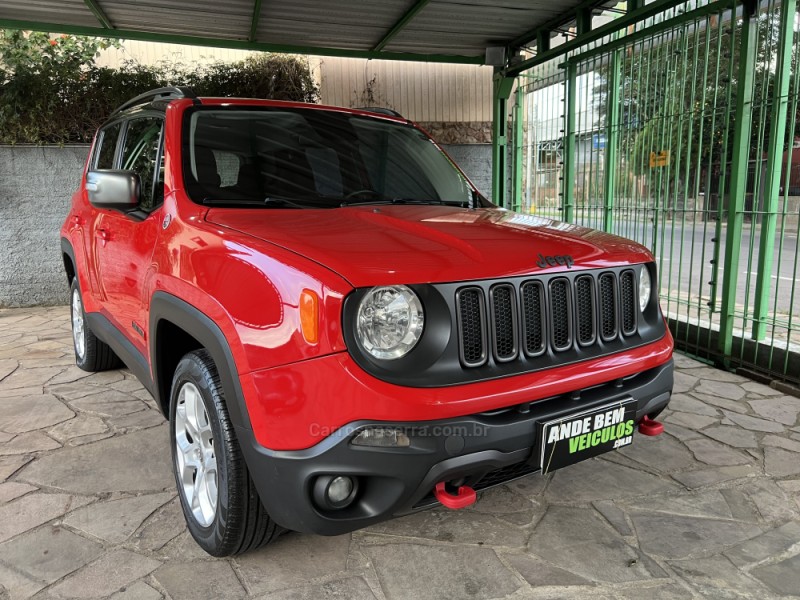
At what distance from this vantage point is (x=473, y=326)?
1942mm

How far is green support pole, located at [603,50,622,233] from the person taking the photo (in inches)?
219

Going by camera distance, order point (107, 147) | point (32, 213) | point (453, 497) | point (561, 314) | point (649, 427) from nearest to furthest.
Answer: point (453, 497) < point (561, 314) < point (649, 427) < point (107, 147) < point (32, 213)

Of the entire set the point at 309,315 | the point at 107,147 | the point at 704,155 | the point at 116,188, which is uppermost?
the point at 107,147

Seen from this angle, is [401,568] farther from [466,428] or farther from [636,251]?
[636,251]

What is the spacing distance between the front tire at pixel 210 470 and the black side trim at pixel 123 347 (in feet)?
1.36

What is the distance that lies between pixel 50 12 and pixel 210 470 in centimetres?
587

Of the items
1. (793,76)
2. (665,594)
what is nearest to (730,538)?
(665,594)

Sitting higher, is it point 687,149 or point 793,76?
point 793,76

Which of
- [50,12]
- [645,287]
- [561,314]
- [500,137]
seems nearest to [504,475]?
[561,314]

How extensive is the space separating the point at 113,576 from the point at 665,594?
1977mm

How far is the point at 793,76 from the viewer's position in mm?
4129

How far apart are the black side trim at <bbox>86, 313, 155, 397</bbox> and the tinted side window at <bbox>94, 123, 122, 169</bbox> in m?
1.00

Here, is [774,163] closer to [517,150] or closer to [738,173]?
[738,173]

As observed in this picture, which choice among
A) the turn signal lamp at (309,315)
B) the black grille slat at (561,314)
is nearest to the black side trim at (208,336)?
the turn signal lamp at (309,315)
